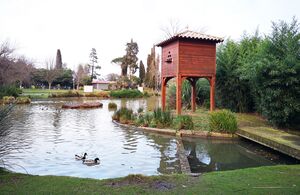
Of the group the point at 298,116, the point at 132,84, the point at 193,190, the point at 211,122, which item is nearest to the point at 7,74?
the point at 132,84

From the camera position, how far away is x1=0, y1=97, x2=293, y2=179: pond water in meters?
6.88

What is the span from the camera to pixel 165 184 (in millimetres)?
4891

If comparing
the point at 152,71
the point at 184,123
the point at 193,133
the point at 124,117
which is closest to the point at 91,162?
the point at 193,133

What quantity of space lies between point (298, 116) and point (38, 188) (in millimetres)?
9933

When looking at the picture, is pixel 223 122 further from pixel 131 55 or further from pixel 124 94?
pixel 131 55

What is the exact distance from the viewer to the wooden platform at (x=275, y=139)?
307 inches

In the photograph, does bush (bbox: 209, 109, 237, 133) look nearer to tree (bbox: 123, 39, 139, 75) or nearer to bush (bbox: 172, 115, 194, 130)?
bush (bbox: 172, 115, 194, 130)

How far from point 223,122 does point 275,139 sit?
2762 mm

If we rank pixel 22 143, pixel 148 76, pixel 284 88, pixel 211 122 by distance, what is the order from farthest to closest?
pixel 148 76 < pixel 211 122 < pixel 284 88 < pixel 22 143

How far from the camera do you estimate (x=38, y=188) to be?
4.48 m

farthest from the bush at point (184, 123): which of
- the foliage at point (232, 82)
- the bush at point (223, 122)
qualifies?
the foliage at point (232, 82)

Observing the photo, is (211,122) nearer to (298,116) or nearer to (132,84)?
(298,116)

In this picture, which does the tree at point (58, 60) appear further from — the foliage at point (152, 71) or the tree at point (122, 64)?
the foliage at point (152, 71)

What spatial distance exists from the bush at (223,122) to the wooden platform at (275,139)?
0.36 meters
